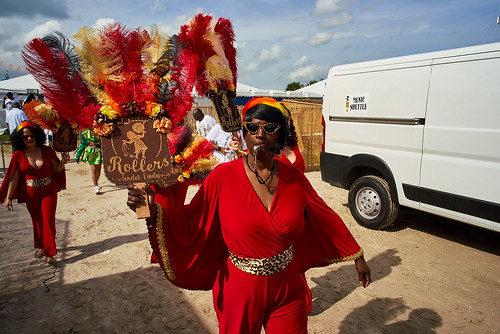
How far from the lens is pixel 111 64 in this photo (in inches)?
81.9

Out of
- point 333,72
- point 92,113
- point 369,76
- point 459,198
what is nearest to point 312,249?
point 92,113

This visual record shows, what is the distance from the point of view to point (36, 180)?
15.3 feet

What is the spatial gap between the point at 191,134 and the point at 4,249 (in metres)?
4.12

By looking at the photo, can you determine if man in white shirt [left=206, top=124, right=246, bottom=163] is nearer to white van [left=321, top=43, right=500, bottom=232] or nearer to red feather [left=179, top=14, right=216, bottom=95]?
white van [left=321, top=43, right=500, bottom=232]

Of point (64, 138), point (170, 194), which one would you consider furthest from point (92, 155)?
point (170, 194)

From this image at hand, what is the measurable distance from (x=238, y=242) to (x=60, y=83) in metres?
1.51

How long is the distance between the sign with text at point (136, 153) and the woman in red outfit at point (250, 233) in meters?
0.18

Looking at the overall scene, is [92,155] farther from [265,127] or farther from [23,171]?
[265,127]

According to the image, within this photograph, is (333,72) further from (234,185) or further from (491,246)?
(234,185)

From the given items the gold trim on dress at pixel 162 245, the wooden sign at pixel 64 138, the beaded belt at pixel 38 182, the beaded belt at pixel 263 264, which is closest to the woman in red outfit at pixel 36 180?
the beaded belt at pixel 38 182

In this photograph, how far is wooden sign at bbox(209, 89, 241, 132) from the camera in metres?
3.34

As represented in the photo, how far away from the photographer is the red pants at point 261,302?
1.95 metres

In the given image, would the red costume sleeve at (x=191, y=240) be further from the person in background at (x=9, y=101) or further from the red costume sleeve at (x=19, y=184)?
the person in background at (x=9, y=101)

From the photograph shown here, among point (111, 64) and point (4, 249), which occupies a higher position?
point (111, 64)
